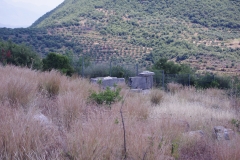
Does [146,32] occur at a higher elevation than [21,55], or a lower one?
higher

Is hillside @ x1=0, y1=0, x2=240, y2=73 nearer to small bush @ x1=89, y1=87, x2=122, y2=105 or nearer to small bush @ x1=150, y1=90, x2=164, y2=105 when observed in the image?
small bush @ x1=150, y1=90, x2=164, y2=105

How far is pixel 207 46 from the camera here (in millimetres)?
40156

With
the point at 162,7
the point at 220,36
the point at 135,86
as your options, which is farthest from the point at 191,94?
the point at 162,7

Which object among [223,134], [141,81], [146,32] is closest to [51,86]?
[223,134]

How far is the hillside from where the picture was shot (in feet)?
118

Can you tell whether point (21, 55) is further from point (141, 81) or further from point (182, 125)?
point (182, 125)

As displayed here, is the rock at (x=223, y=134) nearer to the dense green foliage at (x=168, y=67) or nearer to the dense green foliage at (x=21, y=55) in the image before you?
the dense green foliage at (x=21, y=55)

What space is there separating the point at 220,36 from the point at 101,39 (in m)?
17.5

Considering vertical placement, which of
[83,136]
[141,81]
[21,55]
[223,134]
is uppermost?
[21,55]

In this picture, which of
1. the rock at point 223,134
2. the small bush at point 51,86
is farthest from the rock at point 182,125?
the small bush at point 51,86

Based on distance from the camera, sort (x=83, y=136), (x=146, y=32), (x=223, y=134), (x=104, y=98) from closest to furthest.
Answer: (x=83, y=136), (x=223, y=134), (x=104, y=98), (x=146, y=32)

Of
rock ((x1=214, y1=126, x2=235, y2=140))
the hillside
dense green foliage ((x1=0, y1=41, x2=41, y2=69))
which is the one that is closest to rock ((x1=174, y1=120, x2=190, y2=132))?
rock ((x1=214, y1=126, x2=235, y2=140))

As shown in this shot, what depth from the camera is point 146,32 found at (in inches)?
1779

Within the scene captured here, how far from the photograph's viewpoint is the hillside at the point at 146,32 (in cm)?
3591
